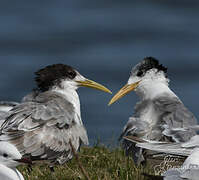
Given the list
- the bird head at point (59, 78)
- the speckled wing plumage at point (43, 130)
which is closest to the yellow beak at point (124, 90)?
the bird head at point (59, 78)

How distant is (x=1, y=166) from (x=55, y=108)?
7.64 feet

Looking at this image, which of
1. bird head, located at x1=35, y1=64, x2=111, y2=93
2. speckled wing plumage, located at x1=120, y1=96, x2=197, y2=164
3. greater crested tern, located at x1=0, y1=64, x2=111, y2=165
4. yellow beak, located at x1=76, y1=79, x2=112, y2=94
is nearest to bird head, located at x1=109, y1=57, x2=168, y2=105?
yellow beak, located at x1=76, y1=79, x2=112, y2=94

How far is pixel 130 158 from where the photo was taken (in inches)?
310

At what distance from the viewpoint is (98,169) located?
6918mm

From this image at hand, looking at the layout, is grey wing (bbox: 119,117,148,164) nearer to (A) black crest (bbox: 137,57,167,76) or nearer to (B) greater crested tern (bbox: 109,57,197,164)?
(B) greater crested tern (bbox: 109,57,197,164)

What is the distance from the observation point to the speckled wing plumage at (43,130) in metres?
7.50

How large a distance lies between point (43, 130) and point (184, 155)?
7.67 feet

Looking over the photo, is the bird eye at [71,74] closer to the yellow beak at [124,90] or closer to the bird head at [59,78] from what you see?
the bird head at [59,78]

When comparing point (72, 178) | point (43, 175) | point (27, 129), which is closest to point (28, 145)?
point (27, 129)

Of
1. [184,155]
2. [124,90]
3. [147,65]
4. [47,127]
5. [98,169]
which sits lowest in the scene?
[98,169]

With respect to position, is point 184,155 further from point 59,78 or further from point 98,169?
point 59,78

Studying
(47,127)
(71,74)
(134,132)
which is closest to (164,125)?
(134,132)

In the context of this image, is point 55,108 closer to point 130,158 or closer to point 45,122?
point 45,122

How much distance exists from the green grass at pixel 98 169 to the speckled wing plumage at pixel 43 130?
0.20m
